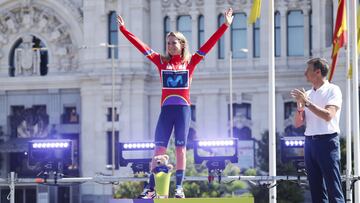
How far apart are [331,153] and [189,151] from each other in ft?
127

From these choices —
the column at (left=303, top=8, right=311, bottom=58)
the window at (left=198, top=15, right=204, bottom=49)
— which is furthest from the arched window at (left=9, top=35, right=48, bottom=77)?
the column at (left=303, top=8, right=311, bottom=58)

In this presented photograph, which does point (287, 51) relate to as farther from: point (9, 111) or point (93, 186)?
point (9, 111)

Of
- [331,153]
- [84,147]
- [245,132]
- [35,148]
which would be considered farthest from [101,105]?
[331,153]

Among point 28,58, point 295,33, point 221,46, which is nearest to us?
point 295,33

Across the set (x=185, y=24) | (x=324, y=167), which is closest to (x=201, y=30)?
(x=185, y=24)

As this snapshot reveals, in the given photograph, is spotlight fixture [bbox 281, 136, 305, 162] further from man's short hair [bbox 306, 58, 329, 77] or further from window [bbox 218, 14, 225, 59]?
window [bbox 218, 14, 225, 59]

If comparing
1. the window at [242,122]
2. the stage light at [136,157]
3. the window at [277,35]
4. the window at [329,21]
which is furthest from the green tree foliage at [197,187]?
the stage light at [136,157]

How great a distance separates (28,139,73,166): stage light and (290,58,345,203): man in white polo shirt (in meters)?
4.83

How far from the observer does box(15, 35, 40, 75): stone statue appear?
204 feet

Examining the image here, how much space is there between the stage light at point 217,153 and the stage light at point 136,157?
76 centimetres

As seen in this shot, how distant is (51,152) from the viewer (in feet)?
51.8

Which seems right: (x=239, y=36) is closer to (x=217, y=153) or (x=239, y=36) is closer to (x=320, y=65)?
(x=217, y=153)

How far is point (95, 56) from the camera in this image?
6034cm

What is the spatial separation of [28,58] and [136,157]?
153ft
